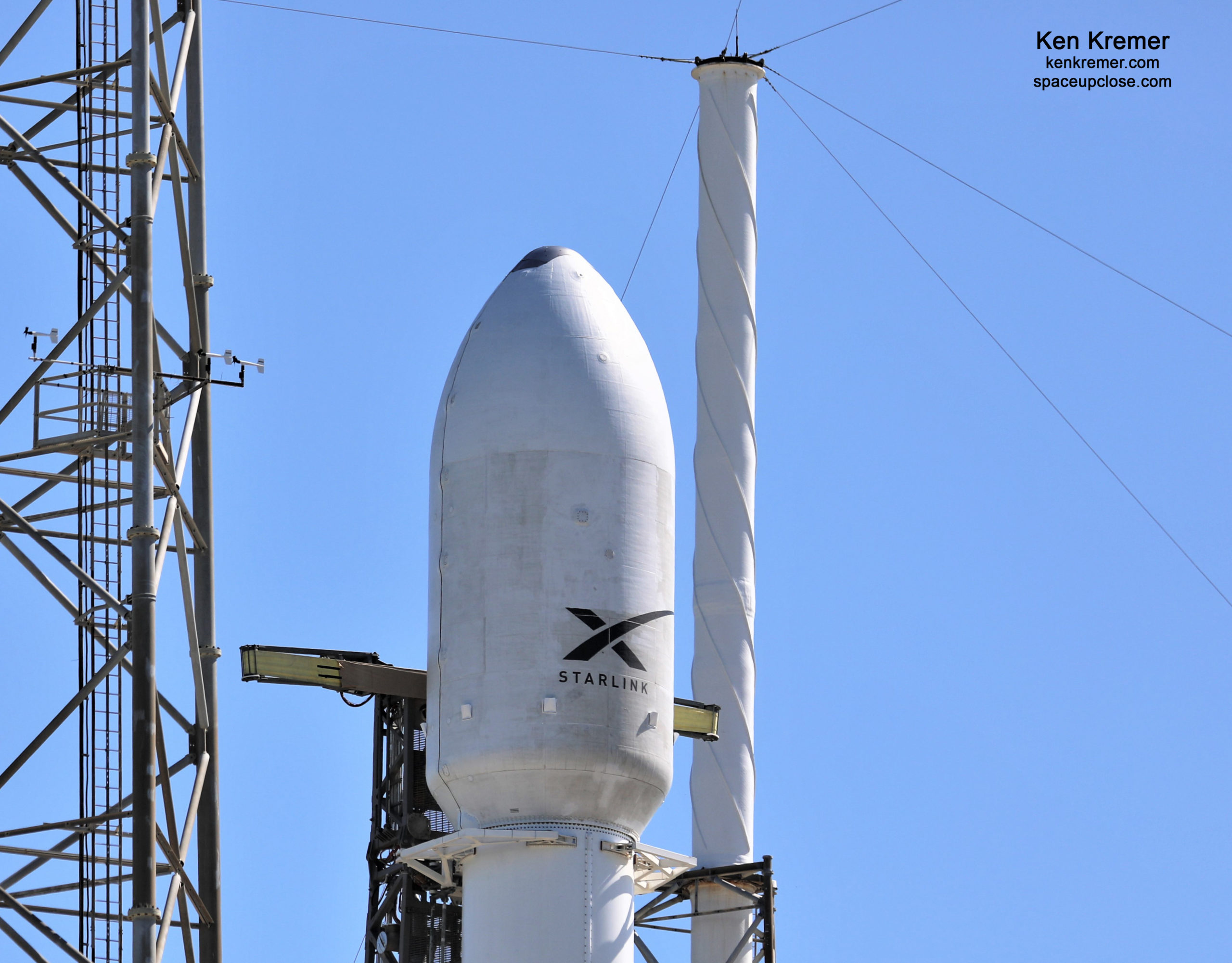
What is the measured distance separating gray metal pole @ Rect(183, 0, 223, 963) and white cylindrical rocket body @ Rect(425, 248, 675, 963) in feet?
12.2

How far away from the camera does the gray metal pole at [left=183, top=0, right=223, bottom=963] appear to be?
115 ft

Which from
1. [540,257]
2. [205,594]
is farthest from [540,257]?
[205,594]

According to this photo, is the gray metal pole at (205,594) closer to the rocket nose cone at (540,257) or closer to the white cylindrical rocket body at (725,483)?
the rocket nose cone at (540,257)

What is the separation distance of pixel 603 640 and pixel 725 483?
44.9 feet

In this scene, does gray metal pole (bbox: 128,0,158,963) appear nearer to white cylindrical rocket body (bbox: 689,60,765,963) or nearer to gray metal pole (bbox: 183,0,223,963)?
gray metal pole (bbox: 183,0,223,963)

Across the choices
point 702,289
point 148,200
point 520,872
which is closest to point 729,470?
point 702,289

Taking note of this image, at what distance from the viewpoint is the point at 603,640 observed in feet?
118

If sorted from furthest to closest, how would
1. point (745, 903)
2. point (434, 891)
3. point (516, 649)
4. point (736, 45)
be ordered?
→ point (736, 45) → point (745, 903) → point (434, 891) → point (516, 649)

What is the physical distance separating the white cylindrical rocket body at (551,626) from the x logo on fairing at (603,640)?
0.08ft

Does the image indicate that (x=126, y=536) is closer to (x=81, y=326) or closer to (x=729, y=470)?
(x=81, y=326)

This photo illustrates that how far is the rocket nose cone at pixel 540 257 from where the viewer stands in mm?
39625

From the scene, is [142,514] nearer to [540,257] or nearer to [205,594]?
[205,594]

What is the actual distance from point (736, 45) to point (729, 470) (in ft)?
33.8

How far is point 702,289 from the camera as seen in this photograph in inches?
2007
